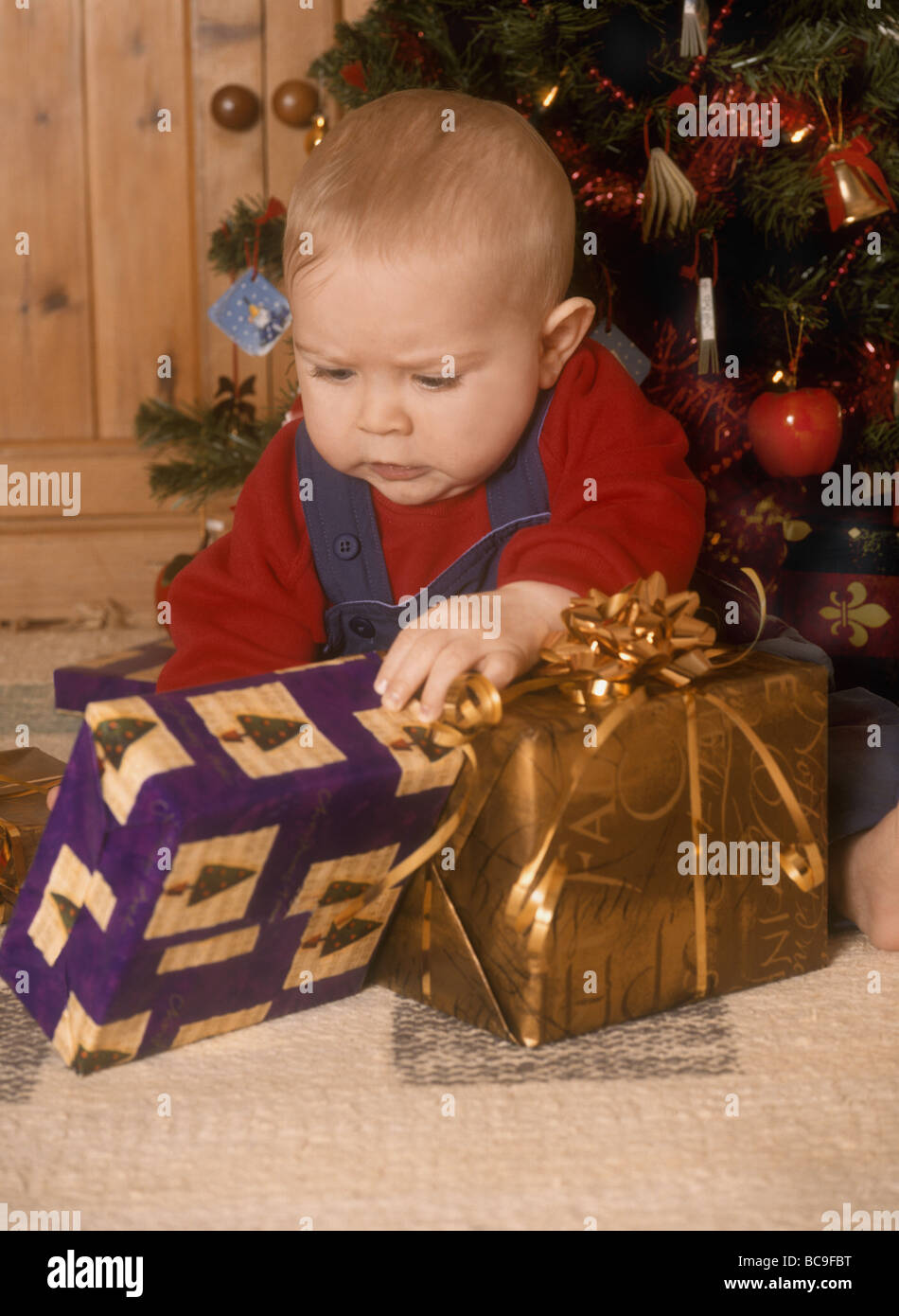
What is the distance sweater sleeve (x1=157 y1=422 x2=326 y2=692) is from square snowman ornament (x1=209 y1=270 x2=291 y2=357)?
64 cm

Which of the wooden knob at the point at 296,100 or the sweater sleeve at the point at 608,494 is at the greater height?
the wooden knob at the point at 296,100

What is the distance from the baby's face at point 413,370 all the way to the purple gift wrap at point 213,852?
17 cm

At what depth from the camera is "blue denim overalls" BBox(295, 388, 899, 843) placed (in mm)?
975

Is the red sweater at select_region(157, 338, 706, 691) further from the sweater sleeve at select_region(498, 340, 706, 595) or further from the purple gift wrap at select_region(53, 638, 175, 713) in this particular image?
the purple gift wrap at select_region(53, 638, 175, 713)

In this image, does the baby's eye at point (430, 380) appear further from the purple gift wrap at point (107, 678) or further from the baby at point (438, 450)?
the purple gift wrap at point (107, 678)

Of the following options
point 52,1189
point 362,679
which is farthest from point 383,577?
point 52,1189

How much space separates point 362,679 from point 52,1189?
312 mm

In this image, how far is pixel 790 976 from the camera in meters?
0.88

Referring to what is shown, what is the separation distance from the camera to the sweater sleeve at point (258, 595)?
100cm

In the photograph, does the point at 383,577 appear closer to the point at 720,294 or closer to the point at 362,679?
the point at 362,679

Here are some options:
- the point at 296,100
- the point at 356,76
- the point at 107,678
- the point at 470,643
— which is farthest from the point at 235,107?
the point at 470,643

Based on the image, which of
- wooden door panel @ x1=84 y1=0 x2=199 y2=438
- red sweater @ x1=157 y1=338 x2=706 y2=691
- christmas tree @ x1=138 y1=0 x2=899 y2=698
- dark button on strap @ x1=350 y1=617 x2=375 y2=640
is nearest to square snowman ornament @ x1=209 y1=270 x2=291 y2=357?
christmas tree @ x1=138 y1=0 x2=899 y2=698

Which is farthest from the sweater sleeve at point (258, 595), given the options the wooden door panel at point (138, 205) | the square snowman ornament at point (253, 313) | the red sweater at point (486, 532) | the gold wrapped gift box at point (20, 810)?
the wooden door panel at point (138, 205)

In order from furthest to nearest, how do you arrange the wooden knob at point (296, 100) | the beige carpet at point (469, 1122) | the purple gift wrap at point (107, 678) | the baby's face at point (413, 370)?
the wooden knob at point (296, 100) → the purple gift wrap at point (107, 678) → the baby's face at point (413, 370) → the beige carpet at point (469, 1122)
